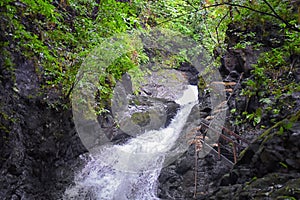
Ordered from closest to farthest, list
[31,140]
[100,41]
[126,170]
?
[31,140] < [100,41] < [126,170]

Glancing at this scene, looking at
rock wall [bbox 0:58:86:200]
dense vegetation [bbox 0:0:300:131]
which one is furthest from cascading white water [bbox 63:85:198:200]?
dense vegetation [bbox 0:0:300:131]

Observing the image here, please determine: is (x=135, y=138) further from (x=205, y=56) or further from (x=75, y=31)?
(x=205, y=56)

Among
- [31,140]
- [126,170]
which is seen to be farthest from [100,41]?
[126,170]

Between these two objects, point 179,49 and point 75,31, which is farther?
point 179,49

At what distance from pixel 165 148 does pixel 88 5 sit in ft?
14.6

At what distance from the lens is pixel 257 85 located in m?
5.18

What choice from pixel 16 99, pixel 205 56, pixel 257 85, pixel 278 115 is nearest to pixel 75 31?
pixel 16 99

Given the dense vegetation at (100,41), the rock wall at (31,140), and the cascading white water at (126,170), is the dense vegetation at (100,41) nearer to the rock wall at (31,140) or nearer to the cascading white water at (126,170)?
the rock wall at (31,140)

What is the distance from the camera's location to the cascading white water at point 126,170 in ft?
19.9

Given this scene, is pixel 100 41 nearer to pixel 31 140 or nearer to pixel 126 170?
pixel 31 140

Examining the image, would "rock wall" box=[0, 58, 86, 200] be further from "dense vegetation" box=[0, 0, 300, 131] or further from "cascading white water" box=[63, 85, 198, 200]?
"cascading white water" box=[63, 85, 198, 200]

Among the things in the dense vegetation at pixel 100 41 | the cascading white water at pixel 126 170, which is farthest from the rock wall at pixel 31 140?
the cascading white water at pixel 126 170

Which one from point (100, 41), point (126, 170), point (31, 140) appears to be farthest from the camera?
point (126, 170)

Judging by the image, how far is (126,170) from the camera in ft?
22.8
